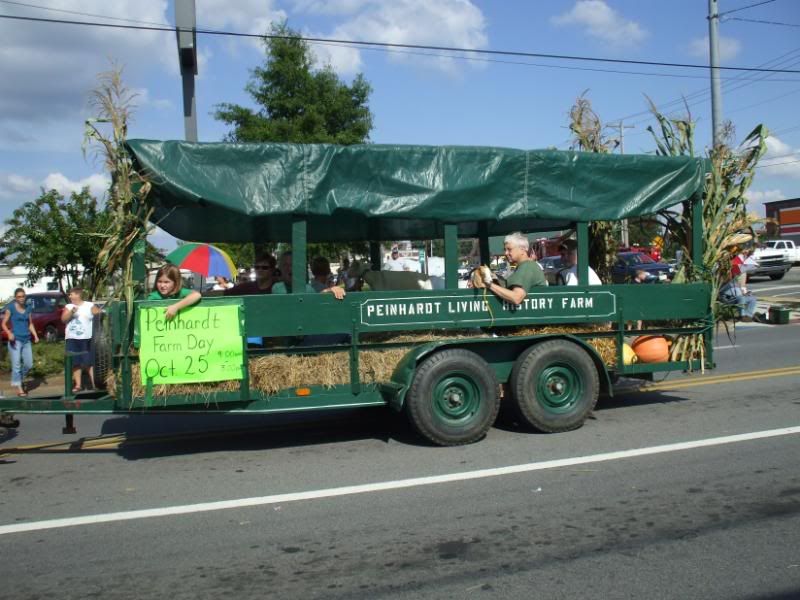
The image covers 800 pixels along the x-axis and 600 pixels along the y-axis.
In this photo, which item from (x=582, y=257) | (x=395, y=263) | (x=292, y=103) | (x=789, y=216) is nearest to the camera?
(x=582, y=257)

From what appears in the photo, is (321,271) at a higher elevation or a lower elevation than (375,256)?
lower

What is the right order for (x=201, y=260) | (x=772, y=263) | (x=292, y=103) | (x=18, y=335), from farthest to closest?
(x=772, y=263), (x=292, y=103), (x=201, y=260), (x=18, y=335)

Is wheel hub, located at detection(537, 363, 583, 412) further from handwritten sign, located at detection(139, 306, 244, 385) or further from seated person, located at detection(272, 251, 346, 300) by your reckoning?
handwritten sign, located at detection(139, 306, 244, 385)

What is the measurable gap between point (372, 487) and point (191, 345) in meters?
1.97

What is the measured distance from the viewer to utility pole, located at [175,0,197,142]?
34.3ft

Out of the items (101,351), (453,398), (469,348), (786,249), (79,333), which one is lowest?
(453,398)

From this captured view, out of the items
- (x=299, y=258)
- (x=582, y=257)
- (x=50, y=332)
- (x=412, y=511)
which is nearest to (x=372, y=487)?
(x=412, y=511)

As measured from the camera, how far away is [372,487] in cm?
570

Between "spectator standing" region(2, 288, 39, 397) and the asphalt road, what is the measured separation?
4414mm

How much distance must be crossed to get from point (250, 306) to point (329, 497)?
→ 184cm

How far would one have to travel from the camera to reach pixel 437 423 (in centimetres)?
669

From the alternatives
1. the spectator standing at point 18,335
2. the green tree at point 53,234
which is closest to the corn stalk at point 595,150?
the spectator standing at point 18,335

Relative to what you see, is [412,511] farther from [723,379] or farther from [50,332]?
[50,332]

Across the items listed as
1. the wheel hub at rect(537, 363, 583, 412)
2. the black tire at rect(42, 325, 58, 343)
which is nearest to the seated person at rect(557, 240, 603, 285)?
the wheel hub at rect(537, 363, 583, 412)
